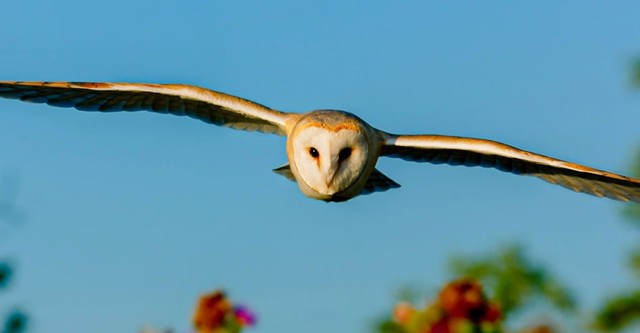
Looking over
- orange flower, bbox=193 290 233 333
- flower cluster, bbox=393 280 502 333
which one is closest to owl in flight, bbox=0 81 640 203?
flower cluster, bbox=393 280 502 333

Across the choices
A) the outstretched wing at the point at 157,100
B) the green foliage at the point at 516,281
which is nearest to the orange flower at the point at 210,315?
the outstretched wing at the point at 157,100

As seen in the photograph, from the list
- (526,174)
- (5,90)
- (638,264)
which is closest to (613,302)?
(638,264)

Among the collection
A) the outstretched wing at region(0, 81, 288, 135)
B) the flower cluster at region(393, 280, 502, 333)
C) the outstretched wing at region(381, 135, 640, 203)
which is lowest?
the flower cluster at region(393, 280, 502, 333)

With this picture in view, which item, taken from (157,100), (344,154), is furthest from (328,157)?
(157,100)

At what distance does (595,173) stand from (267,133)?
217 centimetres

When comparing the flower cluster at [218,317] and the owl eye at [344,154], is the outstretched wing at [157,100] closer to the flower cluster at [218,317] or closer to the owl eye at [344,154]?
the owl eye at [344,154]

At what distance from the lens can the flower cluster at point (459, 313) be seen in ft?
15.5

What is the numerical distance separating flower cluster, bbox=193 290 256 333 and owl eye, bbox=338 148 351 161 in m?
3.29

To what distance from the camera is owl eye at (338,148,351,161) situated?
786 centimetres

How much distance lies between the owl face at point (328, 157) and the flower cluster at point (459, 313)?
9.25 ft

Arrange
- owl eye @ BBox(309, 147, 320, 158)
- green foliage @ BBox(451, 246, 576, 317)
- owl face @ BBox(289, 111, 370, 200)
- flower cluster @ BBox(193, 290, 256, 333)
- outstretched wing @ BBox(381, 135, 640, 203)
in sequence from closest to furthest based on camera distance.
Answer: flower cluster @ BBox(193, 290, 256, 333) → owl face @ BBox(289, 111, 370, 200) → owl eye @ BBox(309, 147, 320, 158) → outstretched wing @ BBox(381, 135, 640, 203) → green foliage @ BBox(451, 246, 576, 317)

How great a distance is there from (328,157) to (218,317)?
3283 millimetres

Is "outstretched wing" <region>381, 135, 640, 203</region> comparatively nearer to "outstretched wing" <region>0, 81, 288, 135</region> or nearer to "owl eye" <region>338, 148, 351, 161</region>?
"owl eye" <region>338, 148, 351, 161</region>

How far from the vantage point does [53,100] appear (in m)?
8.37
